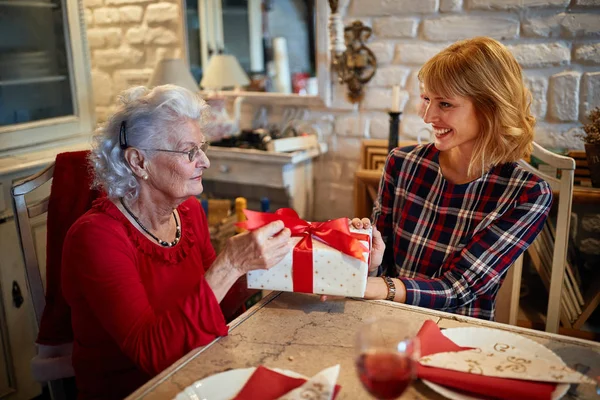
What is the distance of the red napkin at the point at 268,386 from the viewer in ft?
3.38

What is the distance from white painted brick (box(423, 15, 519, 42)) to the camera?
7.91ft

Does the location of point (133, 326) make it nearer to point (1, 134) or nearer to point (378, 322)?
point (378, 322)

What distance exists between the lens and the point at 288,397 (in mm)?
1009

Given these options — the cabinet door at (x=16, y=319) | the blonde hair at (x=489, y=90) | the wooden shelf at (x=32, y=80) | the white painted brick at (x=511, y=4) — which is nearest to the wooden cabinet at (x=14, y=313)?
the cabinet door at (x=16, y=319)

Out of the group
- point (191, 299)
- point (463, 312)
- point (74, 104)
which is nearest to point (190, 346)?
point (191, 299)

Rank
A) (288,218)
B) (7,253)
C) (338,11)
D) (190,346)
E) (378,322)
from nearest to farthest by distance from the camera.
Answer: (378,322) < (190,346) < (288,218) < (7,253) < (338,11)

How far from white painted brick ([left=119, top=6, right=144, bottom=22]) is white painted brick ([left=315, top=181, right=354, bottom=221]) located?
143 centimetres

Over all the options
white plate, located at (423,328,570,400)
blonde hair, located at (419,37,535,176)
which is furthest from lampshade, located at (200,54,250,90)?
white plate, located at (423,328,570,400)

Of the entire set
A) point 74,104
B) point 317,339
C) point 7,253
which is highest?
point 74,104

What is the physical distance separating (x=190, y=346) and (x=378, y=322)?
1.45ft

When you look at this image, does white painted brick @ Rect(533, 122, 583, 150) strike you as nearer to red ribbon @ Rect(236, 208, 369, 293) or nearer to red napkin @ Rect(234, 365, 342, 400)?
red ribbon @ Rect(236, 208, 369, 293)

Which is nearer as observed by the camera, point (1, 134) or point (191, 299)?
point (191, 299)

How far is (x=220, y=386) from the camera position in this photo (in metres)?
1.06

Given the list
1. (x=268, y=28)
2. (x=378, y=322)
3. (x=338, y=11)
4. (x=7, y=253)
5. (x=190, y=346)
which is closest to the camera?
(x=378, y=322)
